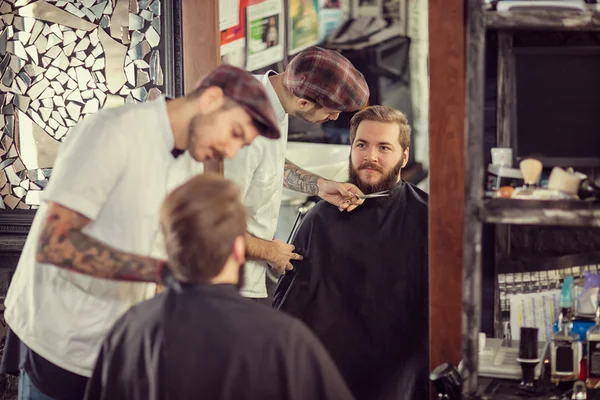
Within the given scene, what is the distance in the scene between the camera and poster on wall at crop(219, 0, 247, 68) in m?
2.95

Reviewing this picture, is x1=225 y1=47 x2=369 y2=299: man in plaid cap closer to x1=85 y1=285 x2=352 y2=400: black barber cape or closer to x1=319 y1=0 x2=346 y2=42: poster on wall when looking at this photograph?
x1=319 y1=0 x2=346 y2=42: poster on wall

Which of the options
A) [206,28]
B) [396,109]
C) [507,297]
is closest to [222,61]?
[206,28]

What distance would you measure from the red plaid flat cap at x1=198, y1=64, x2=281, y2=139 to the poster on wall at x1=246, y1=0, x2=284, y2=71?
22.1 inches

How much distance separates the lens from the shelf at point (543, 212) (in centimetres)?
238

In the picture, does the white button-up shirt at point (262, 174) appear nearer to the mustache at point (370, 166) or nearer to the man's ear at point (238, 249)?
the mustache at point (370, 166)

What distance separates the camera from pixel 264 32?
9.57 ft

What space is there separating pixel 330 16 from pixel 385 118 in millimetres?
381

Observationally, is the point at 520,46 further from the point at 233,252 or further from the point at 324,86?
the point at 233,252

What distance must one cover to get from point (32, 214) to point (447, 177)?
1.73 m

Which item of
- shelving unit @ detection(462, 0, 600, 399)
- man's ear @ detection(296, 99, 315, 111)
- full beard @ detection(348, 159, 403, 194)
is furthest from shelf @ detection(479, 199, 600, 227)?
man's ear @ detection(296, 99, 315, 111)

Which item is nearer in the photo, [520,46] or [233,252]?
[233,252]

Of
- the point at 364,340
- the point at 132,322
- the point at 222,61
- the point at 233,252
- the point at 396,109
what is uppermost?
the point at 222,61

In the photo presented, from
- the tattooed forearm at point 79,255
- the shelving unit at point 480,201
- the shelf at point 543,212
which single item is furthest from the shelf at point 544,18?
the tattooed forearm at point 79,255

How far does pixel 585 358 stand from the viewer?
259 centimetres
